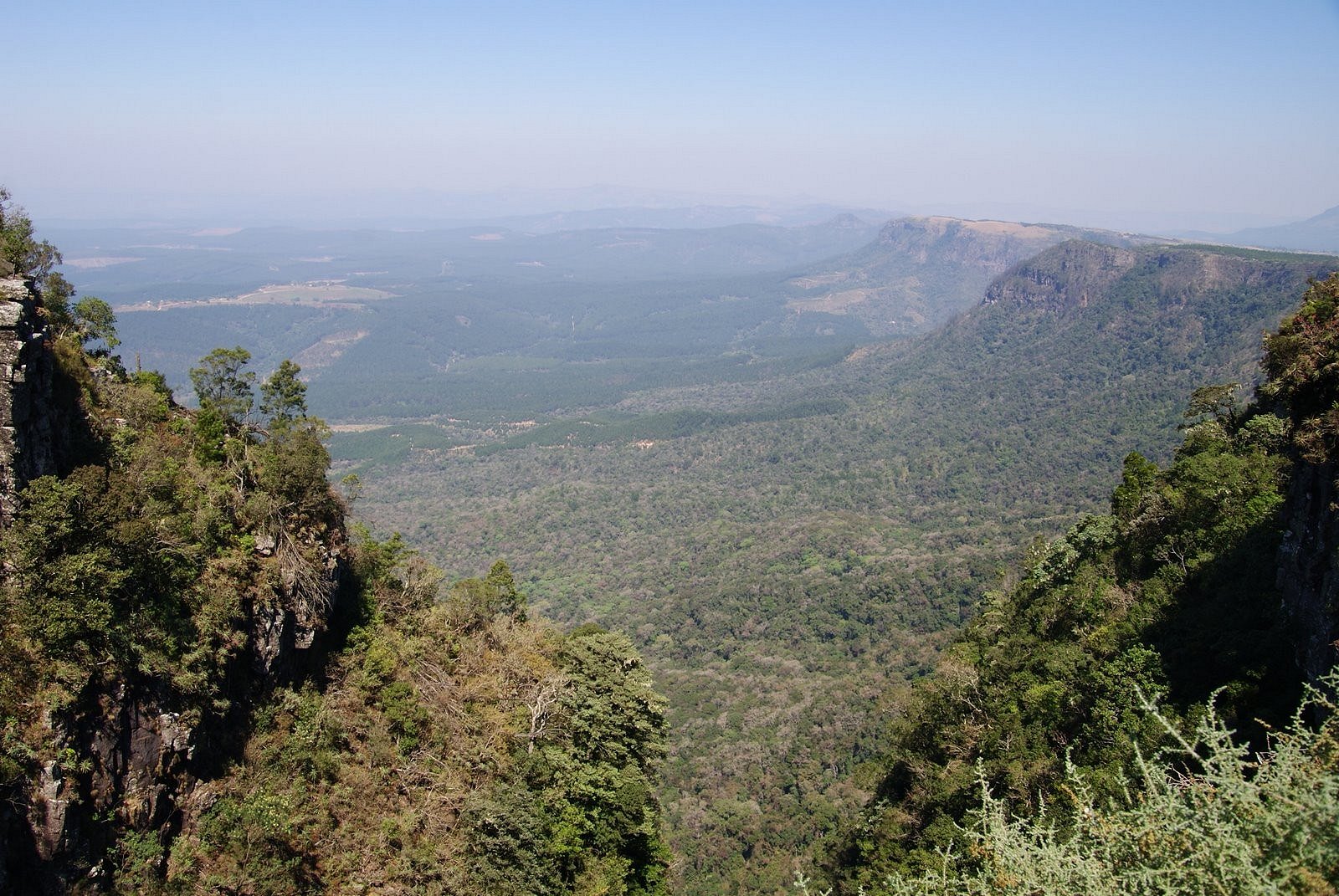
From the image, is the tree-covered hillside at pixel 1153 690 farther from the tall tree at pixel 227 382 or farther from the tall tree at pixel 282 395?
the tall tree at pixel 282 395

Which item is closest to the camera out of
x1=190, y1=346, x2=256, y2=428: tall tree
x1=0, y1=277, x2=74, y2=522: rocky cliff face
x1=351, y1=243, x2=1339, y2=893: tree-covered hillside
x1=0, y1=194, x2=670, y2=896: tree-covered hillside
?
x1=0, y1=194, x2=670, y2=896: tree-covered hillside

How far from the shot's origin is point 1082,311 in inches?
6491

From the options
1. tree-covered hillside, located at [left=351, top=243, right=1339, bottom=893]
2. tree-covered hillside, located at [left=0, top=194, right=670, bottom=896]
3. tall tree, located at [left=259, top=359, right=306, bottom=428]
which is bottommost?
tree-covered hillside, located at [left=351, top=243, right=1339, bottom=893]

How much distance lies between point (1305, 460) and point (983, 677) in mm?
15302

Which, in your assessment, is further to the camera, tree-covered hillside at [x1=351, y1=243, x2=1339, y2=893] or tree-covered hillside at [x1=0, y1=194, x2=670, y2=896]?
tree-covered hillside at [x1=351, y1=243, x2=1339, y2=893]

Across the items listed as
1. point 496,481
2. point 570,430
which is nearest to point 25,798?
point 496,481

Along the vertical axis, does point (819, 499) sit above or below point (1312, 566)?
below

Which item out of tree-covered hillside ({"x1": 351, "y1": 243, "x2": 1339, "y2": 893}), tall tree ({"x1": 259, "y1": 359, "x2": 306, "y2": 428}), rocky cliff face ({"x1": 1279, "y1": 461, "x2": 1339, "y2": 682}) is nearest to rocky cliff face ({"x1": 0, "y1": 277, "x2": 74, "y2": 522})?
tall tree ({"x1": 259, "y1": 359, "x2": 306, "y2": 428})

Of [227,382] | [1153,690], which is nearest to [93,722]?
[227,382]

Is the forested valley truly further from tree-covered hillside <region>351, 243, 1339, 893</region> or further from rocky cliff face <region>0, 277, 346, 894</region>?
tree-covered hillside <region>351, 243, 1339, 893</region>

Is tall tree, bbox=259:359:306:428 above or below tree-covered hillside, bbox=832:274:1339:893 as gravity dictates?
above

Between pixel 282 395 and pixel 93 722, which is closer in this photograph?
pixel 93 722

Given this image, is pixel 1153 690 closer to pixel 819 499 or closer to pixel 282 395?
pixel 282 395

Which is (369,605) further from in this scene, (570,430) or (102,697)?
(570,430)
